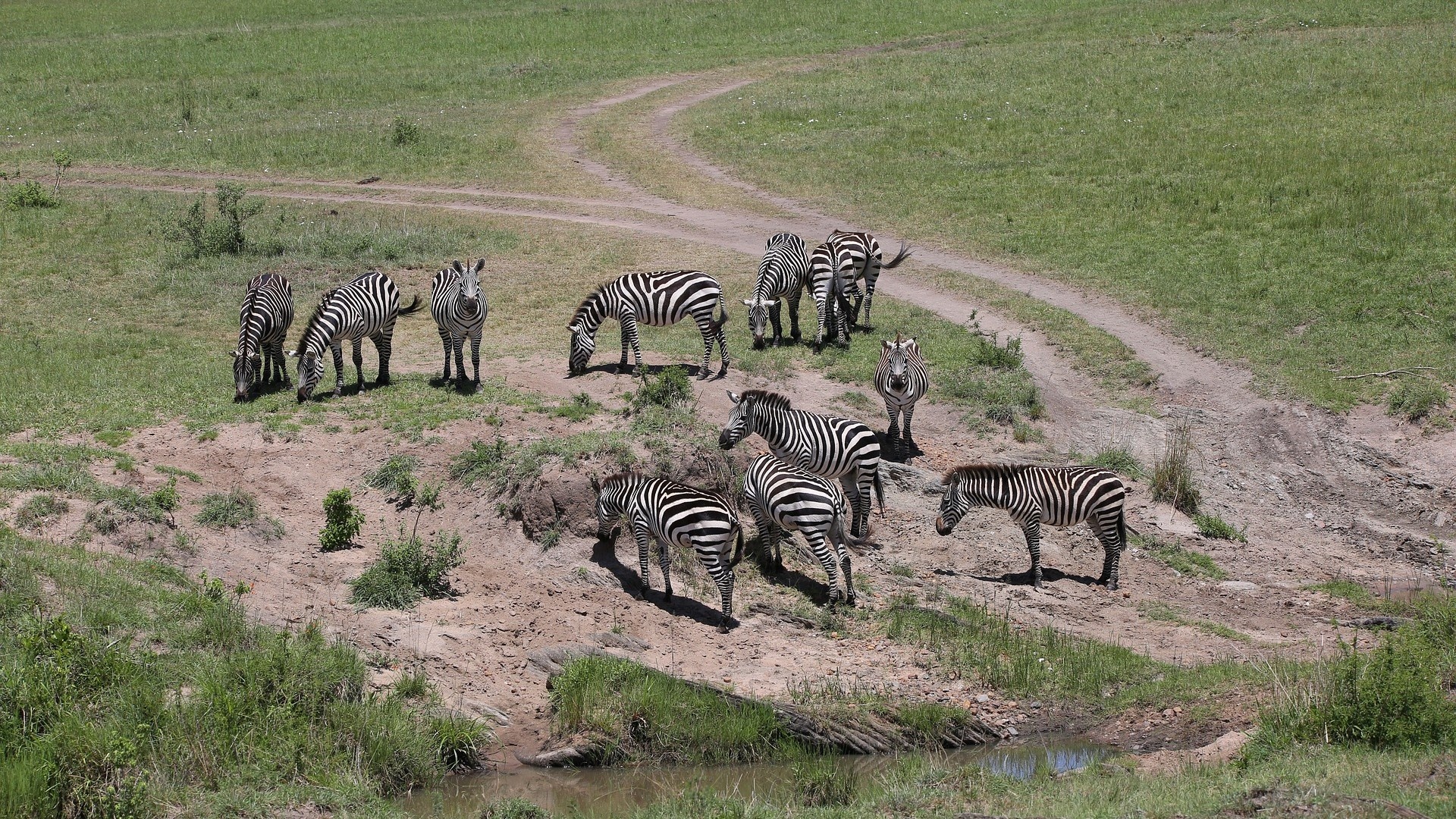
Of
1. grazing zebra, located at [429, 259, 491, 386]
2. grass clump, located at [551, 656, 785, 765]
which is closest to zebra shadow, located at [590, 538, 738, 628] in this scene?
grass clump, located at [551, 656, 785, 765]

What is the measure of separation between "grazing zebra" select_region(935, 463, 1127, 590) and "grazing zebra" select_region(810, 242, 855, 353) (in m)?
7.17

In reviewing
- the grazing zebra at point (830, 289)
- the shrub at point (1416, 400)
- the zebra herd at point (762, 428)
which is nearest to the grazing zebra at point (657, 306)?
the zebra herd at point (762, 428)

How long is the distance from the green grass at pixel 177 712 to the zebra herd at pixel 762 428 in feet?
13.3

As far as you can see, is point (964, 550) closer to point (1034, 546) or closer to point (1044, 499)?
point (1034, 546)

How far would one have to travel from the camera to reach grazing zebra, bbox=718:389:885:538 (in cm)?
1812

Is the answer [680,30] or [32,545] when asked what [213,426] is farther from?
[680,30]

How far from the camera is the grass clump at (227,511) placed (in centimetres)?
1588

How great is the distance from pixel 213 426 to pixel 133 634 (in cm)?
686

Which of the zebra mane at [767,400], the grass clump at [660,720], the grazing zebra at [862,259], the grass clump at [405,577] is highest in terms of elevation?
the grazing zebra at [862,259]

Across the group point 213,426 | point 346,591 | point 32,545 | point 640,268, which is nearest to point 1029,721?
point 346,591

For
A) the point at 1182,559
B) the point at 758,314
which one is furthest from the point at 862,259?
the point at 1182,559

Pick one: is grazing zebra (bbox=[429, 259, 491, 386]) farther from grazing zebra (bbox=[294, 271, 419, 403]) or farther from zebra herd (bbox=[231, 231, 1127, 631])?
grazing zebra (bbox=[294, 271, 419, 403])

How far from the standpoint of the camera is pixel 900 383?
20281mm

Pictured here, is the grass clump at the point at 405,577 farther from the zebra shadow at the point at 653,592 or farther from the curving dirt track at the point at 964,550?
the zebra shadow at the point at 653,592
